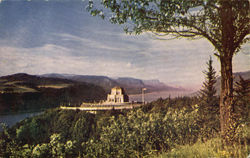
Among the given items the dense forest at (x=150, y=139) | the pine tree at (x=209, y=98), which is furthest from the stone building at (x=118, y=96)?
the pine tree at (x=209, y=98)

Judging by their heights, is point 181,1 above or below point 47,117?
above

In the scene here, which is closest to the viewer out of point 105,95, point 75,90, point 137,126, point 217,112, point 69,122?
point 137,126

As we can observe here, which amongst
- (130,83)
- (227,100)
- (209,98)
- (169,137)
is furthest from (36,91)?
(227,100)

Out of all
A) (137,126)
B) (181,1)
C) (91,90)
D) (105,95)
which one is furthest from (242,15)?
(91,90)

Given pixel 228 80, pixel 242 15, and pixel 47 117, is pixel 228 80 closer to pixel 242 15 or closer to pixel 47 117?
pixel 242 15

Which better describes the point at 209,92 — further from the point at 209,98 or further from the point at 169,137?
the point at 169,137

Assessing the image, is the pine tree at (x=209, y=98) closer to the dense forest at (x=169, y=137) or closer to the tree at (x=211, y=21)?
the dense forest at (x=169, y=137)

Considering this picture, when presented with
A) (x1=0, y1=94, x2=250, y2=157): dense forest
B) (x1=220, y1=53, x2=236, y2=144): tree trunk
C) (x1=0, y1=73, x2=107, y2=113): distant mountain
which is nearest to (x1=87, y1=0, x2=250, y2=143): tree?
(x1=220, y1=53, x2=236, y2=144): tree trunk
